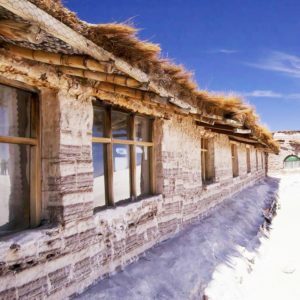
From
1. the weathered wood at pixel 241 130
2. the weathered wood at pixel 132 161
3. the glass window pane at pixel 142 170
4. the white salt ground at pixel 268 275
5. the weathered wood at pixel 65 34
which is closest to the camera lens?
the weathered wood at pixel 65 34

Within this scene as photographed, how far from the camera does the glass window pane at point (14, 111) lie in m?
2.53

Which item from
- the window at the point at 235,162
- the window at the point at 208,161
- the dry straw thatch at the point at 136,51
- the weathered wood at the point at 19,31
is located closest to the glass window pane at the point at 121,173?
the dry straw thatch at the point at 136,51

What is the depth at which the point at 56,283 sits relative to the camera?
2691mm

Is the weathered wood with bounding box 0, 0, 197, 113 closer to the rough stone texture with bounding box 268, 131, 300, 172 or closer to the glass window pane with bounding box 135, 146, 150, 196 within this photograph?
the glass window pane with bounding box 135, 146, 150, 196

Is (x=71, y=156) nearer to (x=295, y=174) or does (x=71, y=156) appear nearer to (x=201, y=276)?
(x=201, y=276)

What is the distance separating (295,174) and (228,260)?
68.3 feet

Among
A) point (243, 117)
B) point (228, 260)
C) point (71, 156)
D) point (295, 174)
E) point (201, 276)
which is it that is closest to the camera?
point (71, 156)

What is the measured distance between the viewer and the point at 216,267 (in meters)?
4.32

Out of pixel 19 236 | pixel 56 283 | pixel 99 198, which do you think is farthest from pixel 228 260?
pixel 19 236

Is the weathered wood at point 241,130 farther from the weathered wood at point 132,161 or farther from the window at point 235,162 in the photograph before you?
the weathered wood at point 132,161

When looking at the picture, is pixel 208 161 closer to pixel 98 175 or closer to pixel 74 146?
pixel 98 175

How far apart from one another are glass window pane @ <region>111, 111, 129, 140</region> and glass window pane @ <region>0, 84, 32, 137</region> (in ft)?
4.13

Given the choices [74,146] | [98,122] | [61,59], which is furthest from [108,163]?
[61,59]

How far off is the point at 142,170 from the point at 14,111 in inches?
89.8
